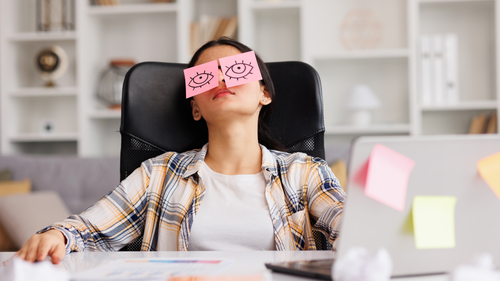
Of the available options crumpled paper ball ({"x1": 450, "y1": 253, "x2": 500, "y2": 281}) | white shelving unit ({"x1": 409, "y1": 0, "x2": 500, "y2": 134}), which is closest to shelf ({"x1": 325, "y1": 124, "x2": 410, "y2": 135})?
white shelving unit ({"x1": 409, "y1": 0, "x2": 500, "y2": 134})

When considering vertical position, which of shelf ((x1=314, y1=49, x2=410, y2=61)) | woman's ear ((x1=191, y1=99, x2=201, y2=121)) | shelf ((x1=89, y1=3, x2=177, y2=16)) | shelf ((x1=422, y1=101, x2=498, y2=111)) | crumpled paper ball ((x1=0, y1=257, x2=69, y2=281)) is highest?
shelf ((x1=89, y1=3, x2=177, y2=16))

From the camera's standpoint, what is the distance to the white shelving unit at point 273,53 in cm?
265

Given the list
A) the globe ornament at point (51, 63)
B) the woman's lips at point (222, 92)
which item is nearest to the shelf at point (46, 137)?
the globe ornament at point (51, 63)

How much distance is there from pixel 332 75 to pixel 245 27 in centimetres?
64

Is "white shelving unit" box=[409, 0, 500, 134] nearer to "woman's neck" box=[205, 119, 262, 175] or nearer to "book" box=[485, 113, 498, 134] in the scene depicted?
"book" box=[485, 113, 498, 134]

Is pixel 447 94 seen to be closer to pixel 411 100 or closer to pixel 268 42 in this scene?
pixel 411 100

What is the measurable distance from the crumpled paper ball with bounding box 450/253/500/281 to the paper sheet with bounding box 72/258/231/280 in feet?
1.08

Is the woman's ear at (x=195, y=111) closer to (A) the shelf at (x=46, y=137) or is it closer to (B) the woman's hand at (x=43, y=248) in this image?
(B) the woman's hand at (x=43, y=248)

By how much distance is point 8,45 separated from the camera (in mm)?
2906

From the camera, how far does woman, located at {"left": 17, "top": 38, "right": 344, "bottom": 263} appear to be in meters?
1.05

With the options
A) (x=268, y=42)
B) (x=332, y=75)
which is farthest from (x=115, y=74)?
(x=332, y=75)

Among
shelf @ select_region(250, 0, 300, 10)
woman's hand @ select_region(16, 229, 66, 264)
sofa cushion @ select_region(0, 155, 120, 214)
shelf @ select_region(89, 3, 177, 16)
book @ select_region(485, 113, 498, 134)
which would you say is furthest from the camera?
shelf @ select_region(89, 3, 177, 16)

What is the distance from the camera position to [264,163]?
1136 millimetres

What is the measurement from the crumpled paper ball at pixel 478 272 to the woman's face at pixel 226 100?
29.8 inches
